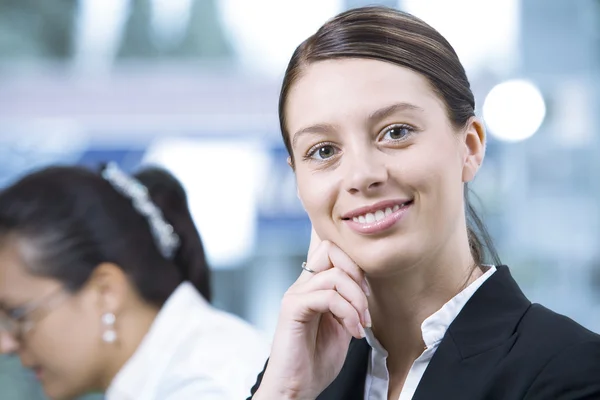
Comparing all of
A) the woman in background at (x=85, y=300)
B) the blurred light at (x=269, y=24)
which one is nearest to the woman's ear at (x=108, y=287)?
the woman in background at (x=85, y=300)

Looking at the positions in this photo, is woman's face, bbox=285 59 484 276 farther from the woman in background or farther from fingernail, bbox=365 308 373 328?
the woman in background

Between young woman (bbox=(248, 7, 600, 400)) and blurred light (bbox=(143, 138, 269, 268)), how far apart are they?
298 cm

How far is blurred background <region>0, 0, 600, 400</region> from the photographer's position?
14.4 feet

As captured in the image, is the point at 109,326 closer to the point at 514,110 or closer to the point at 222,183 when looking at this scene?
the point at 222,183

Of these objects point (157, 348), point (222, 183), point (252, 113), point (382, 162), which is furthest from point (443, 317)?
point (252, 113)

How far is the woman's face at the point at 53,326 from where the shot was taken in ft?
6.52

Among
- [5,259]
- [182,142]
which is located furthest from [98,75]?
[5,259]

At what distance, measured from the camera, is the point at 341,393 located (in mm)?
1283

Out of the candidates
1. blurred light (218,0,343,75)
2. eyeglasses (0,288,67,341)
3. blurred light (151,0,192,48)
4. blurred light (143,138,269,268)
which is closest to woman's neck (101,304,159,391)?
eyeglasses (0,288,67,341)

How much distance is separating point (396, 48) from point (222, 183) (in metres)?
3.18

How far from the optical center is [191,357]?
6.22ft

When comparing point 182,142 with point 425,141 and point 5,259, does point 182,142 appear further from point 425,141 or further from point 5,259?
point 425,141

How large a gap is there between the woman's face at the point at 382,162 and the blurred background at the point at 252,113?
3056 mm

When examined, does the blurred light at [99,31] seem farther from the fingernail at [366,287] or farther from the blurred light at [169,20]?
the fingernail at [366,287]
